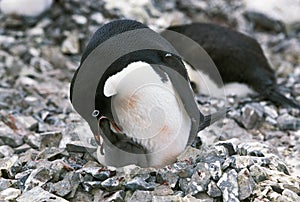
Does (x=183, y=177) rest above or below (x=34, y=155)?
above

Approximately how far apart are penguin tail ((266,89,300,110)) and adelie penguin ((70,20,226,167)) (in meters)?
1.17

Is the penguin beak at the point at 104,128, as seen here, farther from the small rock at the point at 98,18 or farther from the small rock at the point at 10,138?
the small rock at the point at 98,18

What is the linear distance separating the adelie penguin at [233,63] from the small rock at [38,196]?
163 cm

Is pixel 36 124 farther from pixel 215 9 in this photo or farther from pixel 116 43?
pixel 215 9

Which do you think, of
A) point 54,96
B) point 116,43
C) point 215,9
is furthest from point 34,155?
point 215,9

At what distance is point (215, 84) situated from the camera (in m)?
3.42

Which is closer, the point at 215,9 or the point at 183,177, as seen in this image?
the point at 183,177

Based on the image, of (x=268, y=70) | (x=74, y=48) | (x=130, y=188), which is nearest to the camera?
(x=130, y=188)

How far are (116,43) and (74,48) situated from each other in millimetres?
1912

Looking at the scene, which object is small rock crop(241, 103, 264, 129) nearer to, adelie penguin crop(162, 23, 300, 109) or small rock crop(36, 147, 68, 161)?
adelie penguin crop(162, 23, 300, 109)

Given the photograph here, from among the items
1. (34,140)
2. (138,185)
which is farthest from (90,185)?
(34,140)

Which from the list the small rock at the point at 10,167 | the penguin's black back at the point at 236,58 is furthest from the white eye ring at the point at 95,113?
the penguin's black back at the point at 236,58

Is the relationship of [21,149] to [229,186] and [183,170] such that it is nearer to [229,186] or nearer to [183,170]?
[183,170]

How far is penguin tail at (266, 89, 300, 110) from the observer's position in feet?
10.6
